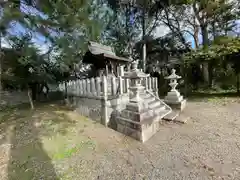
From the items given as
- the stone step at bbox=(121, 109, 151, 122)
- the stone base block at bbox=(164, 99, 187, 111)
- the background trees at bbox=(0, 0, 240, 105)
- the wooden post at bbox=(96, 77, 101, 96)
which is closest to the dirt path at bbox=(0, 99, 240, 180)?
the stone step at bbox=(121, 109, 151, 122)

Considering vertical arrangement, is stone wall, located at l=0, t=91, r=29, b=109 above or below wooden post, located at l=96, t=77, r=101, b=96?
below

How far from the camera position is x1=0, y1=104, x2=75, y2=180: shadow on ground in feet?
8.64

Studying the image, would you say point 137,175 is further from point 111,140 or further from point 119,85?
point 119,85

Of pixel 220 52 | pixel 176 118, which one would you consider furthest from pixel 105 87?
pixel 220 52

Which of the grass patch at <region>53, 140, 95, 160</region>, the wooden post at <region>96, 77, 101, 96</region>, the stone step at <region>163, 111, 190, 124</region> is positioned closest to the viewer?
the grass patch at <region>53, 140, 95, 160</region>

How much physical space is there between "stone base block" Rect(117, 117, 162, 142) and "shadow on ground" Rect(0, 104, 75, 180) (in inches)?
75.9

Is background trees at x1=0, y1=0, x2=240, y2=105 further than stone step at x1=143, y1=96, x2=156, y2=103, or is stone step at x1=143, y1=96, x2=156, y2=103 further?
stone step at x1=143, y1=96, x2=156, y2=103

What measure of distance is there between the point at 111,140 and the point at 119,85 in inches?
81.7

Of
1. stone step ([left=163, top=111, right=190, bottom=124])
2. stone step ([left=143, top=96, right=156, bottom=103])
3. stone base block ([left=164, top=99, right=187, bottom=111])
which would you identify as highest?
stone step ([left=143, top=96, right=156, bottom=103])

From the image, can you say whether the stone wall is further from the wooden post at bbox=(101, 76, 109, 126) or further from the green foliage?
the green foliage

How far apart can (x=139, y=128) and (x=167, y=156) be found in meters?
0.95

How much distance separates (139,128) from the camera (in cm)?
367

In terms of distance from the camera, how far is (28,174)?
8.63 feet

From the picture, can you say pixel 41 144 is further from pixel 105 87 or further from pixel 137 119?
pixel 137 119
